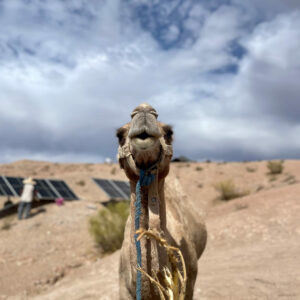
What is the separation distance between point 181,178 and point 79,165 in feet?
54.4

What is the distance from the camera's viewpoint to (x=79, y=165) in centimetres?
3828

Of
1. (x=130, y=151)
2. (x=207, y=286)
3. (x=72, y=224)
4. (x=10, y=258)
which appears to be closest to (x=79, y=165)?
(x=72, y=224)

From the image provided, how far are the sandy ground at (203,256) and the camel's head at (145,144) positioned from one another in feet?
8.61

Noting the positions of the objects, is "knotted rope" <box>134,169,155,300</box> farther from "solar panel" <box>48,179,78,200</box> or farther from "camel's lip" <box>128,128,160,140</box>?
"solar panel" <box>48,179,78,200</box>

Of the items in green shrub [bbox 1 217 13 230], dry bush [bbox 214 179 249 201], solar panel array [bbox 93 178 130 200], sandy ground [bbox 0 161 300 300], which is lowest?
sandy ground [bbox 0 161 300 300]

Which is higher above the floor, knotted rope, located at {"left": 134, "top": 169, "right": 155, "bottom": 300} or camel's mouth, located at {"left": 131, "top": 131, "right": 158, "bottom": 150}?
camel's mouth, located at {"left": 131, "top": 131, "right": 158, "bottom": 150}

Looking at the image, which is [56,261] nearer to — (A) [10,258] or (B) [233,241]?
(A) [10,258]

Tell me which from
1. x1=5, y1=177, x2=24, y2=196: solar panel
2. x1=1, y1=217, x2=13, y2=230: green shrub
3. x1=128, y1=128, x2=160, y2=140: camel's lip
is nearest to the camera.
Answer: x1=128, y1=128, x2=160, y2=140: camel's lip

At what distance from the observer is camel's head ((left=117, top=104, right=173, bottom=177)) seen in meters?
2.17

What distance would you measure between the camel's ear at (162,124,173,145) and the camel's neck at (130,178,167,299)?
36 centimetres

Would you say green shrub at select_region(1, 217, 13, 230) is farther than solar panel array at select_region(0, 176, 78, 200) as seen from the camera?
No

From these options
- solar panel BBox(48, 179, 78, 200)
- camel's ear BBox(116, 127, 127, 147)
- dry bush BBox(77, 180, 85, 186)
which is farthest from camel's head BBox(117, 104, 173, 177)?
dry bush BBox(77, 180, 85, 186)

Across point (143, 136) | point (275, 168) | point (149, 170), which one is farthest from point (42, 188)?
point (275, 168)

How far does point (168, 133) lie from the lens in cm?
274
